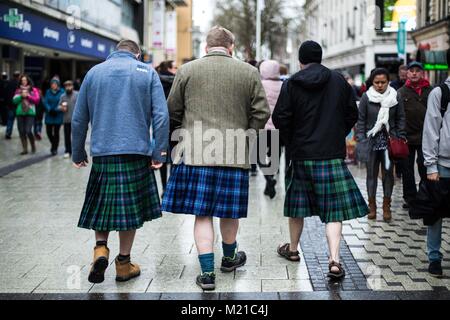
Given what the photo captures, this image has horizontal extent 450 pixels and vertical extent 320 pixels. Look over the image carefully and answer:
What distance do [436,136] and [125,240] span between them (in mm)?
2583

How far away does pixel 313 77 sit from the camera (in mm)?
5738

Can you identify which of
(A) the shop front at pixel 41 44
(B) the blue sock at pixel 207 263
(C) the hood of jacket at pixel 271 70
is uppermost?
(A) the shop front at pixel 41 44

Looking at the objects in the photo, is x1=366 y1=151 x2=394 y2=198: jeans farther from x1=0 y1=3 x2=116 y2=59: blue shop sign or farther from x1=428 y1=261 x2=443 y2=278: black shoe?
x1=0 y1=3 x2=116 y2=59: blue shop sign

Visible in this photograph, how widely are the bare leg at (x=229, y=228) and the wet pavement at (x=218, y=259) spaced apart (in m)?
0.28

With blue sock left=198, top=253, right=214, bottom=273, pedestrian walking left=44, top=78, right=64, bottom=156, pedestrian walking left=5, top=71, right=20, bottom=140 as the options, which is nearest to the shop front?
pedestrian walking left=5, top=71, right=20, bottom=140

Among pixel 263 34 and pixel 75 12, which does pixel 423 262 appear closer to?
pixel 75 12

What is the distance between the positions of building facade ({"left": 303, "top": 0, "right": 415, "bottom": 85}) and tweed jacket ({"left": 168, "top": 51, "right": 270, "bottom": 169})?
3381cm

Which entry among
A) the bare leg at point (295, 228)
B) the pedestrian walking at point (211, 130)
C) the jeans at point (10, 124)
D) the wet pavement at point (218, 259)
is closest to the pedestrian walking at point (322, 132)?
the bare leg at point (295, 228)

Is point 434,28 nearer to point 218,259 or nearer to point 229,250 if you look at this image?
point 218,259

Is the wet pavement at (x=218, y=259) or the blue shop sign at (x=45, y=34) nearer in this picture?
the wet pavement at (x=218, y=259)

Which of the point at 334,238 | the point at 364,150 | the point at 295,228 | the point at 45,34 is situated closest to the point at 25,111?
the point at 45,34

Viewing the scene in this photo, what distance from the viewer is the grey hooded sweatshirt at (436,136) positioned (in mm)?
5574

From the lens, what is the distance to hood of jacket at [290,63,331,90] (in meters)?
5.72

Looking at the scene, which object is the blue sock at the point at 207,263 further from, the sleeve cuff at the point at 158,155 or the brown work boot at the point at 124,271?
the sleeve cuff at the point at 158,155
